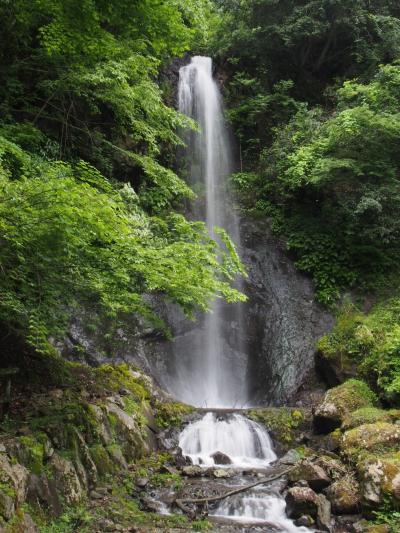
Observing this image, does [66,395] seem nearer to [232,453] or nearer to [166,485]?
[166,485]

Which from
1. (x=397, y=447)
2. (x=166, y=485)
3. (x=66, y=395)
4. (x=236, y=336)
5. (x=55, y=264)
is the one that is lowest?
(x=166, y=485)

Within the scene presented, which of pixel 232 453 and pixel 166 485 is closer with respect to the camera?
pixel 166 485

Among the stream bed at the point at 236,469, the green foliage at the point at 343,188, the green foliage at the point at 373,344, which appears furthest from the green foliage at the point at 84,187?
the green foliage at the point at 343,188

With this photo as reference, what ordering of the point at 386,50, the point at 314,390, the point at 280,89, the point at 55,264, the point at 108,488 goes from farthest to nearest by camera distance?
the point at 280,89, the point at 386,50, the point at 314,390, the point at 108,488, the point at 55,264

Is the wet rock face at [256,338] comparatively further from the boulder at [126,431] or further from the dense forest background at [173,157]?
the boulder at [126,431]

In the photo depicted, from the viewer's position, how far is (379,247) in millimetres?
14602

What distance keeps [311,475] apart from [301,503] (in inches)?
25.8

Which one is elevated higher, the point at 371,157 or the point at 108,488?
the point at 371,157

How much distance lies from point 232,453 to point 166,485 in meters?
2.38

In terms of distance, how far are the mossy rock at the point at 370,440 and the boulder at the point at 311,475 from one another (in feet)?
1.95

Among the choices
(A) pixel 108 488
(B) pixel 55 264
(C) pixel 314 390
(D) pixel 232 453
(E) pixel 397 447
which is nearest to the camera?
(B) pixel 55 264

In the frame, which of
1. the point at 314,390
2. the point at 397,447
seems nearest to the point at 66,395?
the point at 397,447

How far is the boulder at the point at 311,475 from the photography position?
6.96m

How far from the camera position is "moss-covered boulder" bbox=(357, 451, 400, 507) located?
6.03m
